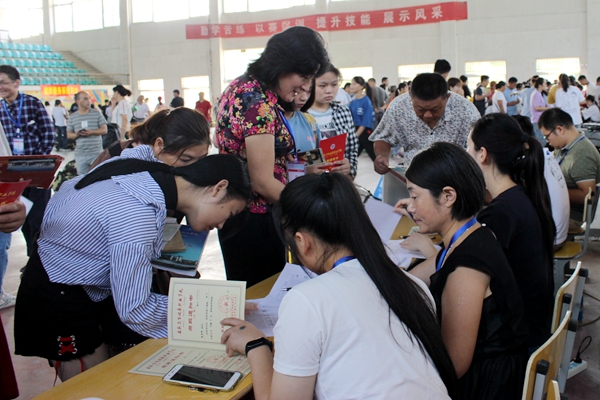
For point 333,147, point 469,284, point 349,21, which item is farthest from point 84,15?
point 469,284

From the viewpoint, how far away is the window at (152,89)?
19.1 m

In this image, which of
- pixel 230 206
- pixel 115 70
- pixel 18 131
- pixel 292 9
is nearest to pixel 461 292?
pixel 230 206

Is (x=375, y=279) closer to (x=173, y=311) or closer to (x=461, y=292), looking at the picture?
(x=461, y=292)

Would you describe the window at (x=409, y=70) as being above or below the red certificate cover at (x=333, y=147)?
above

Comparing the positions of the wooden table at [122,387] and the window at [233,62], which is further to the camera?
the window at [233,62]

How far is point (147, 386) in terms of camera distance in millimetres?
1227

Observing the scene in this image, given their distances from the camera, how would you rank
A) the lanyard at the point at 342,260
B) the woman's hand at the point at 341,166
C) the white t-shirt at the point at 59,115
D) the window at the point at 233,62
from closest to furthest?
the lanyard at the point at 342,260 < the woman's hand at the point at 341,166 < the white t-shirt at the point at 59,115 < the window at the point at 233,62

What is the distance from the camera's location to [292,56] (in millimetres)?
1819

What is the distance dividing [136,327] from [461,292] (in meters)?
0.79

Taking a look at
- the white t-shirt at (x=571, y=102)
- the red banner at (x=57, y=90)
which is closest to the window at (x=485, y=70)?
the white t-shirt at (x=571, y=102)

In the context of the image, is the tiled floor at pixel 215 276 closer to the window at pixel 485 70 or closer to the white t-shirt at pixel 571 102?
the white t-shirt at pixel 571 102

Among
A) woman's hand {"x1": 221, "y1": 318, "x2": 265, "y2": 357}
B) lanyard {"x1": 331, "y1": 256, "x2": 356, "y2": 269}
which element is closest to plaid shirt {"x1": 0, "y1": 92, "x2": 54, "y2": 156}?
woman's hand {"x1": 221, "y1": 318, "x2": 265, "y2": 357}

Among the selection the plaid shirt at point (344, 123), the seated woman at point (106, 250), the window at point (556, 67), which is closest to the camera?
the seated woman at point (106, 250)

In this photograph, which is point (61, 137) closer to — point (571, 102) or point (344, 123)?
point (571, 102)
